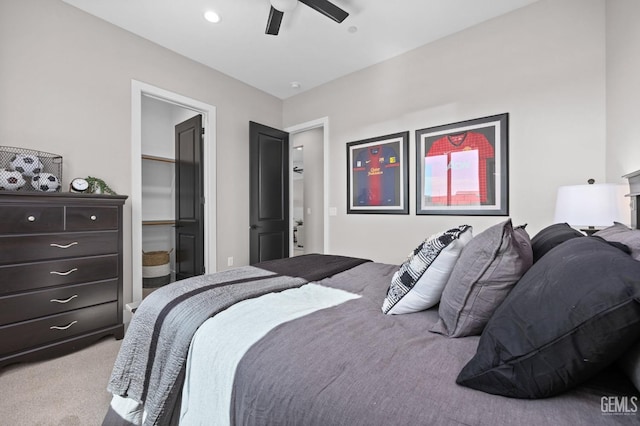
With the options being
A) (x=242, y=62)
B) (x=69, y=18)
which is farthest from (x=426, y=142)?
(x=69, y=18)

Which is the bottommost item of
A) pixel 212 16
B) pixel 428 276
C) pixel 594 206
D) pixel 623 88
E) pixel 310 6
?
pixel 428 276

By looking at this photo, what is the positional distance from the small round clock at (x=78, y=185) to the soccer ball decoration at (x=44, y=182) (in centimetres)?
13

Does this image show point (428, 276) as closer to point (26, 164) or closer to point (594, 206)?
point (594, 206)

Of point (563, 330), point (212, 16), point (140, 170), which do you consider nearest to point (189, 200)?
point (140, 170)

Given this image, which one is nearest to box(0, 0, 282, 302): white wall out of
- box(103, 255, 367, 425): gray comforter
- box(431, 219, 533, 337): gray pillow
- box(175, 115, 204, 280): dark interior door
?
box(175, 115, 204, 280): dark interior door

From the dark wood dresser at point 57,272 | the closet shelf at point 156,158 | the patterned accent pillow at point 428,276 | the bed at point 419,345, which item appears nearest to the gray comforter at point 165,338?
the bed at point 419,345

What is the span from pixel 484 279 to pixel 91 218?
2816mm

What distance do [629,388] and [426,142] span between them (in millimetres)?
2804

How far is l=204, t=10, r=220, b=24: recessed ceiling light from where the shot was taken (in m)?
2.62

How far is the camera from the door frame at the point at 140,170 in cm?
291

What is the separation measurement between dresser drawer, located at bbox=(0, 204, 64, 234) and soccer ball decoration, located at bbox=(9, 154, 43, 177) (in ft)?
1.17

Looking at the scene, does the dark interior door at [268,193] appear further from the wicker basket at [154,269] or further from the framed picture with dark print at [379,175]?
the wicker basket at [154,269]

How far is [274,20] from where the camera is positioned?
2.41 m

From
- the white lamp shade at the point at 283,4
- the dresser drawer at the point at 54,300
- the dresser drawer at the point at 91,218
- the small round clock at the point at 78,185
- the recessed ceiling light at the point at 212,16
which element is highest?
the recessed ceiling light at the point at 212,16
